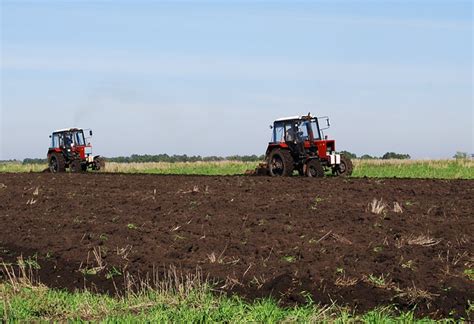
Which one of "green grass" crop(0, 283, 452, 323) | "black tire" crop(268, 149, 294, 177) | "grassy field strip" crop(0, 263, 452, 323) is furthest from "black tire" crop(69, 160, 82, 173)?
"green grass" crop(0, 283, 452, 323)

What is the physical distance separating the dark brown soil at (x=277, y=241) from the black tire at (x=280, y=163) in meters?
6.86

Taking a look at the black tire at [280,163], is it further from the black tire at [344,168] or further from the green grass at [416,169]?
the green grass at [416,169]

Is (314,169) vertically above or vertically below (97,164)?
below

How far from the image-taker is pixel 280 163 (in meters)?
27.3

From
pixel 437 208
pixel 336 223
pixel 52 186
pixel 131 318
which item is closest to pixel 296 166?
pixel 52 186

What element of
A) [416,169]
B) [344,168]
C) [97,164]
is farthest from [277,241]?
[97,164]

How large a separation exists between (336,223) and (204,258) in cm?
329

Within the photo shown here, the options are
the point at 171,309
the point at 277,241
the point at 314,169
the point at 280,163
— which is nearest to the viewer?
the point at 171,309

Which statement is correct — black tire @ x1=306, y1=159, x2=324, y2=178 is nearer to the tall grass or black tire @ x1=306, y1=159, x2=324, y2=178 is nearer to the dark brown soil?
the dark brown soil

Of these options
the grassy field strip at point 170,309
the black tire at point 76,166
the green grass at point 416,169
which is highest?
the black tire at point 76,166

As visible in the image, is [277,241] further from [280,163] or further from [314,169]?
[280,163]

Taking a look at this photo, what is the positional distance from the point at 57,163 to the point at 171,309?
31018mm

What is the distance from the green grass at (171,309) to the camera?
280 inches

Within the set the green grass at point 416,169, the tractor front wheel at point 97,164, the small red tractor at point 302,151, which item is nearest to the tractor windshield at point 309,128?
the small red tractor at point 302,151
